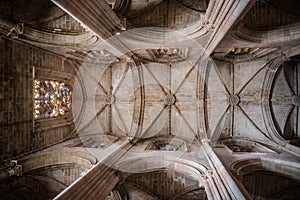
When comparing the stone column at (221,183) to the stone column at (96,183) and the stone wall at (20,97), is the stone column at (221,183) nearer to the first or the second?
the stone column at (96,183)

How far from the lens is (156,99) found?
12.8m

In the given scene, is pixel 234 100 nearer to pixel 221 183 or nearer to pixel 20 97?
pixel 221 183

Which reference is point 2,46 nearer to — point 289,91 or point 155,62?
point 155,62

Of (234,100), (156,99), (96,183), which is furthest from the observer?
(156,99)

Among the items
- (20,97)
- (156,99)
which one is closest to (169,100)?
(156,99)

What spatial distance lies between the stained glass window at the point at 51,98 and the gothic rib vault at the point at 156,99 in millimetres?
383

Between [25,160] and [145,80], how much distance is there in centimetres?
730

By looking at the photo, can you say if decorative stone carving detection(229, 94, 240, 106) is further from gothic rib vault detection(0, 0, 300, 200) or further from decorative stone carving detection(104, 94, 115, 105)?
decorative stone carving detection(104, 94, 115, 105)

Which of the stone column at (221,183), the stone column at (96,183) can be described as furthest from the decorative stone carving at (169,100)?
the stone column at (221,183)

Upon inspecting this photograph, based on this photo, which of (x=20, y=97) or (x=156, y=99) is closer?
(x=20, y=97)

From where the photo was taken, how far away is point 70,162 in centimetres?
893

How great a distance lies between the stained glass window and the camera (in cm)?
945

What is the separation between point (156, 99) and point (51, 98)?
565 cm

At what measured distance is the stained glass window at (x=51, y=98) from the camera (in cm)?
945
